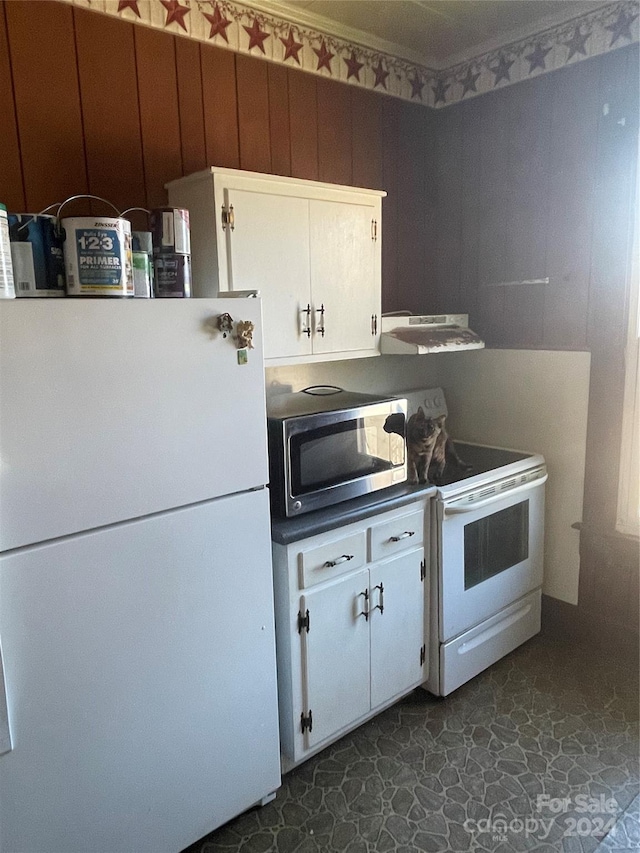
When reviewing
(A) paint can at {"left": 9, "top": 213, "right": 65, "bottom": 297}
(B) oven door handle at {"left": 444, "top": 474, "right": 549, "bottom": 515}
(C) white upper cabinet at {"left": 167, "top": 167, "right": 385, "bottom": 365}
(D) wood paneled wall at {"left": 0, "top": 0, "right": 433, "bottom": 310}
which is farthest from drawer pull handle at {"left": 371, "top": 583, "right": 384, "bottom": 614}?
(D) wood paneled wall at {"left": 0, "top": 0, "right": 433, "bottom": 310}

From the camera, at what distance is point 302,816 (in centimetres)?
193

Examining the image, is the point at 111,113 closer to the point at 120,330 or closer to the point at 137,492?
the point at 120,330

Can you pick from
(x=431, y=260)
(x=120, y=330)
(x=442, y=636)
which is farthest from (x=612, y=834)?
(x=431, y=260)

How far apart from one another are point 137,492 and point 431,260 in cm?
222

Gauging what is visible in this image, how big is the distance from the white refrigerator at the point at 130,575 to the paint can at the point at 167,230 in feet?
0.80

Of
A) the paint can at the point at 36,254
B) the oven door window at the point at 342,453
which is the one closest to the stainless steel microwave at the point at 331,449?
the oven door window at the point at 342,453

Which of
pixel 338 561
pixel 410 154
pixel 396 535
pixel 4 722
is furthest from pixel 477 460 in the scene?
pixel 4 722

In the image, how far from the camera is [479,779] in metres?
2.06

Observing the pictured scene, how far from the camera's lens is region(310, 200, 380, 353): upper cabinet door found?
7.39 ft

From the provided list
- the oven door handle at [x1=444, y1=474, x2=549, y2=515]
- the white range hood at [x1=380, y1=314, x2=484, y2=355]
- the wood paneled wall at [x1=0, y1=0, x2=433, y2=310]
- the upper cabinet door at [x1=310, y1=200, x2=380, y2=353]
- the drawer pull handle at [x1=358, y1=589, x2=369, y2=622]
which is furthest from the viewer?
the white range hood at [x1=380, y1=314, x2=484, y2=355]

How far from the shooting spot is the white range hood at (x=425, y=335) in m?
2.48

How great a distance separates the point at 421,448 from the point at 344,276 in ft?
2.44

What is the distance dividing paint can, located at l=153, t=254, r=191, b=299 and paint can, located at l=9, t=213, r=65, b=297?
0.96 feet

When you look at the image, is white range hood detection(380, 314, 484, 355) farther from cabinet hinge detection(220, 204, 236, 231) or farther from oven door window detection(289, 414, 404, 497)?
cabinet hinge detection(220, 204, 236, 231)
